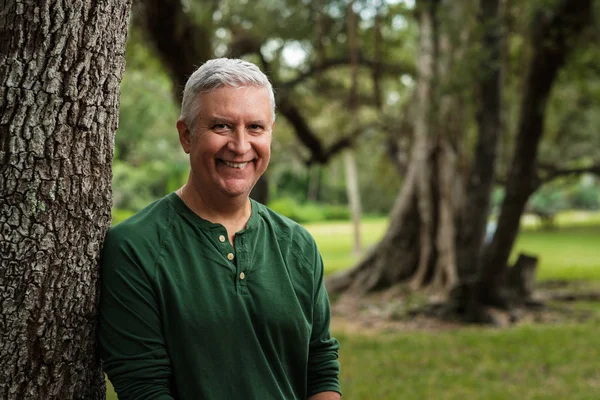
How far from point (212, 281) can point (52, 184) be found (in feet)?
1.78

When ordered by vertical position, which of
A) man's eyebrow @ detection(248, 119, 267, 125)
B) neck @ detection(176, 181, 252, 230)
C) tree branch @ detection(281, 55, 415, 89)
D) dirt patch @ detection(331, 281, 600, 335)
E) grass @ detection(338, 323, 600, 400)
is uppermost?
tree branch @ detection(281, 55, 415, 89)

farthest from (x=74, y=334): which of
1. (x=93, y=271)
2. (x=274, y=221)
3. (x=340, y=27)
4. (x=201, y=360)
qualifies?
(x=340, y=27)

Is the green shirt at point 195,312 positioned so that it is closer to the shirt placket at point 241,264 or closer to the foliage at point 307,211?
the shirt placket at point 241,264

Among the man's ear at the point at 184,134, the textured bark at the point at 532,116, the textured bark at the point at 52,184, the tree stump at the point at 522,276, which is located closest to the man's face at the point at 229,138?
the man's ear at the point at 184,134

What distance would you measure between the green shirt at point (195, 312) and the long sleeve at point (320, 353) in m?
0.14

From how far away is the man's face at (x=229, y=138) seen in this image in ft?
7.22

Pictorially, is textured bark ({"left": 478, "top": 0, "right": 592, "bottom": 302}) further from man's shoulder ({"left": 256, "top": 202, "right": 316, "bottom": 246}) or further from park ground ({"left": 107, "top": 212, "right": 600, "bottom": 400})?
man's shoulder ({"left": 256, "top": 202, "right": 316, "bottom": 246})

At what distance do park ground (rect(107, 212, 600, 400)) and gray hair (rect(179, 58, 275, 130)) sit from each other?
181 inches

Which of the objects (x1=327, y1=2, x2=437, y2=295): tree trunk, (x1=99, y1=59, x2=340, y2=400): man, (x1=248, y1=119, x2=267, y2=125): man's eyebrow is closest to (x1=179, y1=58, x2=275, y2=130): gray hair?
(x1=99, y1=59, x2=340, y2=400): man

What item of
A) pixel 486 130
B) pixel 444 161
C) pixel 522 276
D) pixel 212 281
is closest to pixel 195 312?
pixel 212 281

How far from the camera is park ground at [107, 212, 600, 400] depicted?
6883mm

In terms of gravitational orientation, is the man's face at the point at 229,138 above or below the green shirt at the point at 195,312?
above

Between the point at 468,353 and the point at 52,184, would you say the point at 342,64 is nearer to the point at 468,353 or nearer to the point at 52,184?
the point at 468,353

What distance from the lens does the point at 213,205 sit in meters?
2.33
